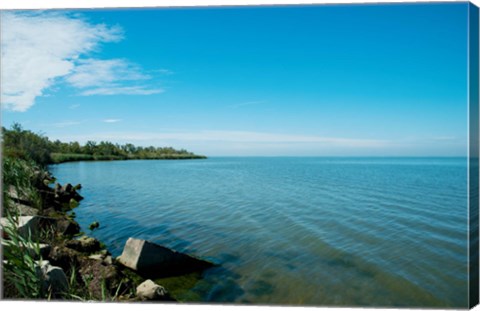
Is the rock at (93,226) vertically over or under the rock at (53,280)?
under

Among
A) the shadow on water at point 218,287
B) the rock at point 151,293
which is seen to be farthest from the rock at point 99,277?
the shadow on water at point 218,287

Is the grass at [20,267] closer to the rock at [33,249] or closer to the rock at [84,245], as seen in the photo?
the rock at [33,249]

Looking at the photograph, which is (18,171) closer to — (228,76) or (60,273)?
(60,273)

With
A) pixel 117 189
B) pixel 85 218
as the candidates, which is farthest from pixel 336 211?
pixel 117 189

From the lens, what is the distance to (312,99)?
5133 mm

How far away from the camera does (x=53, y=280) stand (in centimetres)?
324

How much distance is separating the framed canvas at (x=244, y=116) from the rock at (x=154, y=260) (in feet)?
0.06

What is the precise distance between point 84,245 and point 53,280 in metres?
1.81

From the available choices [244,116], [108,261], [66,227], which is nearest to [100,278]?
[108,261]

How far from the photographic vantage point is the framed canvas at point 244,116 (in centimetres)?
342

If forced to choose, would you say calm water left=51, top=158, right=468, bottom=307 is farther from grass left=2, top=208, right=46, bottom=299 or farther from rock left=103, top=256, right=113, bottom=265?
grass left=2, top=208, right=46, bottom=299

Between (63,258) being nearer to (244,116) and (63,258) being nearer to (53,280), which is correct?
(53,280)

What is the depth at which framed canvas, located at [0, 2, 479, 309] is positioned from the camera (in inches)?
135

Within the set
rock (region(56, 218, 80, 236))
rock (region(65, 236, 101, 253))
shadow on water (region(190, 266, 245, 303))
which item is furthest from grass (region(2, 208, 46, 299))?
rock (region(56, 218, 80, 236))
